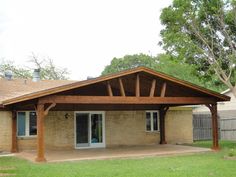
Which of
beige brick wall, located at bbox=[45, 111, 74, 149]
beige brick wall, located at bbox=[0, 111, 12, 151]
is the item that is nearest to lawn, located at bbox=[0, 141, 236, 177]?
beige brick wall, located at bbox=[0, 111, 12, 151]

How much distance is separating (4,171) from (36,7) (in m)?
10.2

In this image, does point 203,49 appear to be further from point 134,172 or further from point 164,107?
point 134,172

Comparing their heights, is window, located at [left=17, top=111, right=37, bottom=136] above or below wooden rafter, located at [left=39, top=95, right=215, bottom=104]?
below

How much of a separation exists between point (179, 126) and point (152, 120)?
6.83 ft

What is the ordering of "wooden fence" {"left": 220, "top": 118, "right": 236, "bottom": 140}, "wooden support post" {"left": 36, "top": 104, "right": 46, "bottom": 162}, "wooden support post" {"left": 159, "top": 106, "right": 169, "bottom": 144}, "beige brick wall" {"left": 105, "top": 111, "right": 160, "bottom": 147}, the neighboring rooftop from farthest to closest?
"wooden fence" {"left": 220, "top": 118, "right": 236, "bottom": 140}, "wooden support post" {"left": 159, "top": 106, "right": 169, "bottom": 144}, "beige brick wall" {"left": 105, "top": 111, "right": 160, "bottom": 147}, the neighboring rooftop, "wooden support post" {"left": 36, "top": 104, "right": 46, "bottom": 162}

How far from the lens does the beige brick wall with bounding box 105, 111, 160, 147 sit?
22000 millimetres

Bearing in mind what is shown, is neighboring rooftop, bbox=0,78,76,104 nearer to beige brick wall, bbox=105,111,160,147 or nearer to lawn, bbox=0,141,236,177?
beige brick wall, bbox=105,111,160,147

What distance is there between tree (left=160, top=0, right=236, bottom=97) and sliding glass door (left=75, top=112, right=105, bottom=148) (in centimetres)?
558

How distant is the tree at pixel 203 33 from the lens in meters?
18.2

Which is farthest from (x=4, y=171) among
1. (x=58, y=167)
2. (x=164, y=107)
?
(x=164, y=107)

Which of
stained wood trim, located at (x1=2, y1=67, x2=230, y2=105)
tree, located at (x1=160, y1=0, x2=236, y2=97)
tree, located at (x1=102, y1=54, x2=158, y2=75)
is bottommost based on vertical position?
stained wood trim, located at (x1=2, y1=67, x2=230, y2=105)

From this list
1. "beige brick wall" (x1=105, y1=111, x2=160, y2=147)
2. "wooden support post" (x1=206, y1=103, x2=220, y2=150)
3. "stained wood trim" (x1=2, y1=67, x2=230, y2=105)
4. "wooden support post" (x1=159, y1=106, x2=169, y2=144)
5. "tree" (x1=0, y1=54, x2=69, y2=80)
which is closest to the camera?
"stained wood trim" (x1=2, y1=67, x2=230, y2=105)

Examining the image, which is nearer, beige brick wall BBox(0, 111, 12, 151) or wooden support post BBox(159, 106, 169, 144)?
beige brick wall BBox(0, 111, 12, 151)

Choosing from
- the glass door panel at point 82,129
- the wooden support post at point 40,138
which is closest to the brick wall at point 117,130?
the glass door panel at point 82,129
